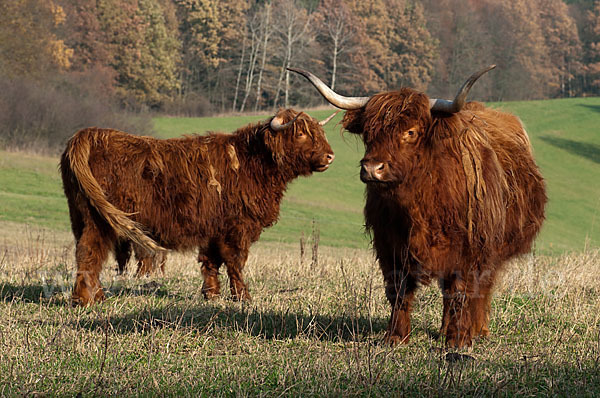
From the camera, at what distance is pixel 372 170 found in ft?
13.2

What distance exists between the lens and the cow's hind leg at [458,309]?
14.5ft

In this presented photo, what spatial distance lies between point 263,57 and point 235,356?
168 feet

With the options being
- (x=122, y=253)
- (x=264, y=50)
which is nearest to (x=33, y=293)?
(x=122, y=253)

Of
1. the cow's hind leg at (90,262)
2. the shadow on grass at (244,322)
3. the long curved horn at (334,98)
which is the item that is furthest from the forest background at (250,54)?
the long curved horn at (334,98)

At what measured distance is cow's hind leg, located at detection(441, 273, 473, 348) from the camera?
443 cm

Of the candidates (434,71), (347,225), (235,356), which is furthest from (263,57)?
(235,356)

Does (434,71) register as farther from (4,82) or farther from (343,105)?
(343,105)

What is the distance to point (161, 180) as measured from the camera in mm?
6379

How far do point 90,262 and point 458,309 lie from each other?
3281 millimetres

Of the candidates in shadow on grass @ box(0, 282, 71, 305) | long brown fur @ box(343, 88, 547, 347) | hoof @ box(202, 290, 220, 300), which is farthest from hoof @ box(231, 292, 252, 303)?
long brown fur @ box(343, 88, 547, 347)

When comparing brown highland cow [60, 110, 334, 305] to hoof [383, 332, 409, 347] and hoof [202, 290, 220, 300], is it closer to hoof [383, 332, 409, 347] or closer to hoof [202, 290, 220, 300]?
hoof [202, 290, 220, 300]

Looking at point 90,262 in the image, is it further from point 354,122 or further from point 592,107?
point 592,107

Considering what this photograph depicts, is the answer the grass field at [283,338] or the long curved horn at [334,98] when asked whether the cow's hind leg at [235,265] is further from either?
the long curved horn at [334,98]

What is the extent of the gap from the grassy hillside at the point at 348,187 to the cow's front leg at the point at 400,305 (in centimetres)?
317
